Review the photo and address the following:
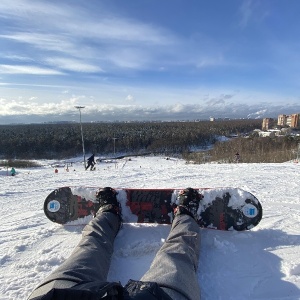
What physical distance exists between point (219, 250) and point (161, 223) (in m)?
1.06

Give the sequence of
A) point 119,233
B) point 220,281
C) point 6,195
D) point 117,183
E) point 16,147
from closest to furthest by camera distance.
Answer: point 220,281
point 119,233
point 6,195
point 117,183
point 16,147

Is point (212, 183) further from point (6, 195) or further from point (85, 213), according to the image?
point (6, 195)

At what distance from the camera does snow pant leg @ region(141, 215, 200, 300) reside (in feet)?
6.37

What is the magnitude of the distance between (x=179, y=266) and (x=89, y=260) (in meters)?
0.75

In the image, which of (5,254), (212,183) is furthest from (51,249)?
(212,183)

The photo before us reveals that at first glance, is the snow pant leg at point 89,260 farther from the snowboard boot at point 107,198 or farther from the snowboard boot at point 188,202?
the snowboard boot at point 188,202

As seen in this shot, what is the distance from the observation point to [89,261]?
7.65ft

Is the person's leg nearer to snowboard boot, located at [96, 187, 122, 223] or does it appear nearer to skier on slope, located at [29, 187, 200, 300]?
skier on slope, located at [29, 187, 200, 300]

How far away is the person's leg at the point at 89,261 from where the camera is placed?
6.27ft

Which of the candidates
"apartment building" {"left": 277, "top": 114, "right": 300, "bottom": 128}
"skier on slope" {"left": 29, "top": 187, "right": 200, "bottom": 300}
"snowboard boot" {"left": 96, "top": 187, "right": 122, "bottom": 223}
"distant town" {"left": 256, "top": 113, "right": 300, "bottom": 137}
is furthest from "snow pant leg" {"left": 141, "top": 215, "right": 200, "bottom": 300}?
"apartment building" {"left": 277, "top": 114, "right": 300, "bottom": 128}

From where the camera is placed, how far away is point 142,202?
4.29 meters

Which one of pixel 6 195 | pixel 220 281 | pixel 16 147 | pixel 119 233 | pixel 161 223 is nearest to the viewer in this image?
pixel 220 281

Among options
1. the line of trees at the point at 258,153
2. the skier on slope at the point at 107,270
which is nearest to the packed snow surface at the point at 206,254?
the skier on slope at the point at 107,270

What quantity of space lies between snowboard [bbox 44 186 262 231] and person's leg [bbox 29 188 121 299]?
819 mm
